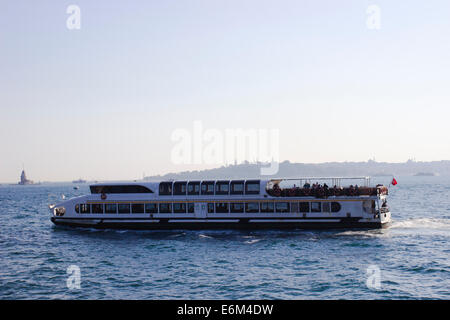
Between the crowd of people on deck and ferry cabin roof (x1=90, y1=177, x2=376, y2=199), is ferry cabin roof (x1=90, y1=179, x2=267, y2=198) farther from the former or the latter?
the crowd of people on deck

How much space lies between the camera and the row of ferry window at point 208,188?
165 feet

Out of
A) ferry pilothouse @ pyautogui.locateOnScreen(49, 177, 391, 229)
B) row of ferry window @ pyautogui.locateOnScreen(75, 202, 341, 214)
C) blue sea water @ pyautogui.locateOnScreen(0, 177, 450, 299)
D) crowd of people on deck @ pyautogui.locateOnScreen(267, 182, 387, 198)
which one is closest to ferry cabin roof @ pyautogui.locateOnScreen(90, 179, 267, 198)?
ferry pilothouse @ pyautogui.locateOnScreen(49, 177, 391, 229)

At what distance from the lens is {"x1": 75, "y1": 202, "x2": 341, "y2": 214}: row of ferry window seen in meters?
48.8

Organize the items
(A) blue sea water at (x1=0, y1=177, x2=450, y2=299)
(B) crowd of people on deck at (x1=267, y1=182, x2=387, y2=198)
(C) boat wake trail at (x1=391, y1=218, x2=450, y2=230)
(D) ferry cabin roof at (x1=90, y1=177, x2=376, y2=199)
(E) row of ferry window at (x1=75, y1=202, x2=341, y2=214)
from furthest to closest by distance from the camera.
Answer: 1. (C) boat wake trail at (x1=391, y1=218, x2=450, y2=230)
2. (D) ferry cabin roof at (x1=90, y1=177, x2=376, y2=199)
3. (E) row of ferry window at (x1=75, y1=202, x2=341, y2=214)
4. (B) crowd of people on deck at (x1=267, y1=182, x2=387, y2=198)
5. (A) blue sea water at (x1=0, y1=177, x2=450, y2=299)

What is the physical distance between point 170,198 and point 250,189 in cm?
945

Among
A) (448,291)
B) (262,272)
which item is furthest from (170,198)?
(448,291)

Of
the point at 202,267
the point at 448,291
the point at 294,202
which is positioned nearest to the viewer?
the point at 448,291

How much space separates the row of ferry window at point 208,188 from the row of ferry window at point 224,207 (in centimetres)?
142

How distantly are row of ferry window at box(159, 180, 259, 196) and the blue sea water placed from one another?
460 cm

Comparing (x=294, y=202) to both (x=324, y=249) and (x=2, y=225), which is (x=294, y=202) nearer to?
(x=324, y=249)

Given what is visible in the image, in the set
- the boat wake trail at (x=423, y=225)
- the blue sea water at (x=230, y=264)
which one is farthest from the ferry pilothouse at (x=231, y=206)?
the boat wake trail at (x=423, y=225)

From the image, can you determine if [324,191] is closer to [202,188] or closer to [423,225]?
[202,188]

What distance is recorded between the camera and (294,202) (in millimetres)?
49094

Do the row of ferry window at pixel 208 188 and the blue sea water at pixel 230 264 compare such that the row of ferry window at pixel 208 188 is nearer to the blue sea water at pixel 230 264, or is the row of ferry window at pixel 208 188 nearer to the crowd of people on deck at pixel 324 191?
the crowd of people on deck at pixel 324 191
